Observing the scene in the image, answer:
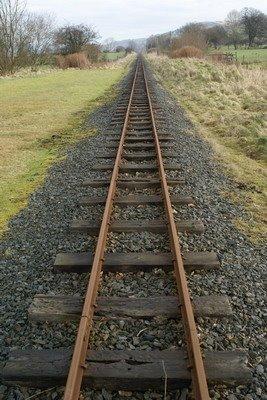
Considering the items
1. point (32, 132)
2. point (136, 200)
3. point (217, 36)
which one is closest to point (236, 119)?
point (32, 132)

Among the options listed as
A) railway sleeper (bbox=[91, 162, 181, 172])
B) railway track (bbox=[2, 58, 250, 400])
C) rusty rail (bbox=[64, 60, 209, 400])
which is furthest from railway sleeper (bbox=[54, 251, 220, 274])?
railway sleeper (bbox=[91, 162, 181, 172])

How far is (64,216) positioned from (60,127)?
868 centimetres

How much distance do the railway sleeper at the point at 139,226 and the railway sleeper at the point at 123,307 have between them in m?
1.64

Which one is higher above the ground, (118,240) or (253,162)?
(118,240)

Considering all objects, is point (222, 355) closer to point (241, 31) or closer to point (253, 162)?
point (253, 162)

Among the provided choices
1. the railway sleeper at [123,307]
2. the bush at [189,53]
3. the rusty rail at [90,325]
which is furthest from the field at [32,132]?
the bush at [189,53]

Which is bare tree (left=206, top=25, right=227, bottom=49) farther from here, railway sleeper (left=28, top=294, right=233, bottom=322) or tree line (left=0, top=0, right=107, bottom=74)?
railway sleeper (left=28, top=294, right=233, bottom=322)

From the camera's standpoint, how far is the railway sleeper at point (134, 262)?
4.95 meters

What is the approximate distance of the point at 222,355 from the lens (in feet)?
11.9

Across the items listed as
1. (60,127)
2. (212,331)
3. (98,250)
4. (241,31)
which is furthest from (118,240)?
(241,31)

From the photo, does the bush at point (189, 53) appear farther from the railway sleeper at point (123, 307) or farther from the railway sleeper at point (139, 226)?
the railway sleeper at point (123, 307)

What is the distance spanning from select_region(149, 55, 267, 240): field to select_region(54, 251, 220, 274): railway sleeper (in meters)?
1.31

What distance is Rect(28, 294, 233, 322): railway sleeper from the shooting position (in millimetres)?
4125

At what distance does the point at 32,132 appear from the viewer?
14102mm
